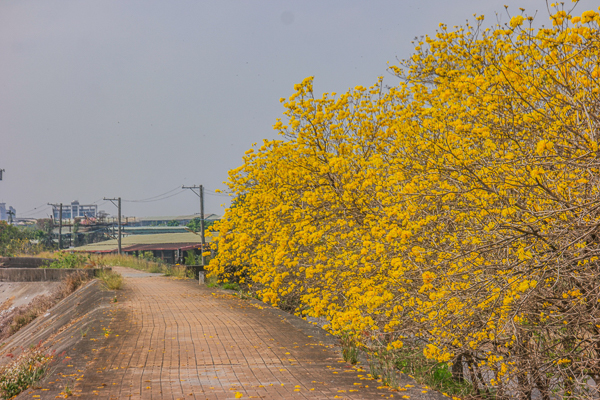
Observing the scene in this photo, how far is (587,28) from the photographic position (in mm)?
4645

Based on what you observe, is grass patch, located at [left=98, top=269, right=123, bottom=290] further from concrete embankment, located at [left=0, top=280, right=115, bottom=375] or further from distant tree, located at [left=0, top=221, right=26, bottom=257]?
distant tree, located at [left=0, top=221, right=26, bottom=257]

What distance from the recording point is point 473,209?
20.3 feet

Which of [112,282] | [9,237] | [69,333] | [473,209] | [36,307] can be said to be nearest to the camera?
[473,209]

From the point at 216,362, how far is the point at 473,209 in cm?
364

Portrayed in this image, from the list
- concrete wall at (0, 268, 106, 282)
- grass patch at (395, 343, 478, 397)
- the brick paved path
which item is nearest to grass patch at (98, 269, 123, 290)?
concrete wall at (0, 268, 106, 282)

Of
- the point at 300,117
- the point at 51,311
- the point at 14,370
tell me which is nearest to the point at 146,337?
the point at 14,370

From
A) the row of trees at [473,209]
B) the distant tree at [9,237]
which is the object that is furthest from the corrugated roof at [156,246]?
the row of trees at [473,209]

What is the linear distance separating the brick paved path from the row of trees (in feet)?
2.11

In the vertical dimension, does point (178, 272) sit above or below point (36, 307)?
above

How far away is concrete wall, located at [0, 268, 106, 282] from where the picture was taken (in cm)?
1984

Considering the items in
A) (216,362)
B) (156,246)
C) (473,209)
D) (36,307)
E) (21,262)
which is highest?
(473,209)

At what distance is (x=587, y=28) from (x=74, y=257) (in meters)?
24.0

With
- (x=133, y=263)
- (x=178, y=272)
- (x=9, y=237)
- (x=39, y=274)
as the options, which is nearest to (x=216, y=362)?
(x=178, y=272)

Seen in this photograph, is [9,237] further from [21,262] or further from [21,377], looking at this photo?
[21,377]
